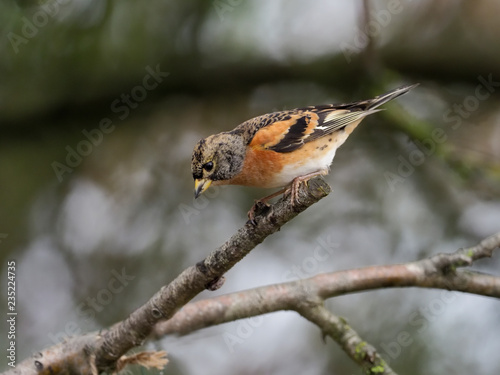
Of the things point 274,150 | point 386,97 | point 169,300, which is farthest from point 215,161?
point 386,97

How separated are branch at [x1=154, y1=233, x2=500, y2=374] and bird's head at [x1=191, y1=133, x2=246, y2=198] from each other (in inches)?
28.5

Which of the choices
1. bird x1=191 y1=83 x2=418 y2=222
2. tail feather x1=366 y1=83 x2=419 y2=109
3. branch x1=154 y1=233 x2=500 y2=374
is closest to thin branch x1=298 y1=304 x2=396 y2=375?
branch x1=154 y1=233 x2=500 y2=374

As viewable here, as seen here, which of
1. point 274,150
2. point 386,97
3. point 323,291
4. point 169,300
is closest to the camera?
point 169,300

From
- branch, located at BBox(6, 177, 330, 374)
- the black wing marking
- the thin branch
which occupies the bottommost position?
the thin branch

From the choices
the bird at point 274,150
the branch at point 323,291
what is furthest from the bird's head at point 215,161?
the branch at point 323,291

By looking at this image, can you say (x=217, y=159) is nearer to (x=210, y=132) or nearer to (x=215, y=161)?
(x=215, y=161)

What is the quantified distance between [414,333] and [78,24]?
4.07 meters

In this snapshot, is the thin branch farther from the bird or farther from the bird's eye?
the bird's eye

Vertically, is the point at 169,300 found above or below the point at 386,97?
below

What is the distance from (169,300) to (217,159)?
1.02 meters

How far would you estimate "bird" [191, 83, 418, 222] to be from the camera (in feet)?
12.1

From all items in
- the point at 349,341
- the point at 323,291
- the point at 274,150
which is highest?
the point at 274,150

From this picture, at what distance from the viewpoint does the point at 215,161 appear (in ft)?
12.1

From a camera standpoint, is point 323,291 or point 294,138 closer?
point 323,291
